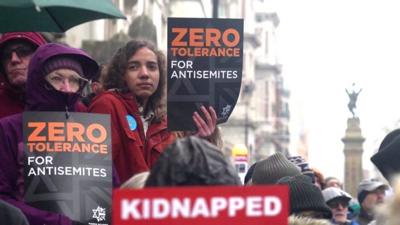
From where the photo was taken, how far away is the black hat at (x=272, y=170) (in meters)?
6.76

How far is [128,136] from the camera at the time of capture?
6.11 meters

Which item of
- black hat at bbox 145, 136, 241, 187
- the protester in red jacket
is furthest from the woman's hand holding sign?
black hat at bbox 145, 136, 241, 187

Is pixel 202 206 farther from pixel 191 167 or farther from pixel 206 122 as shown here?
pixel 206 122

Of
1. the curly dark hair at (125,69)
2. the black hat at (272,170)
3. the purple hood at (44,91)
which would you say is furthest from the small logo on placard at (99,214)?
the black hat at (272,170)

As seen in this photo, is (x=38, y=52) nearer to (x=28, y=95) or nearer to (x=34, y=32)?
(x=28, y=95)

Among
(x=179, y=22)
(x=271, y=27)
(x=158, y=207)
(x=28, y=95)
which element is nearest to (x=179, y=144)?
(x=158, y=207)

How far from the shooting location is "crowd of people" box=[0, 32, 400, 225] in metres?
5.41

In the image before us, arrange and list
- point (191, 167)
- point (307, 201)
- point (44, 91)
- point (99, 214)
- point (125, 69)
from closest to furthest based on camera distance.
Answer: point (191, 167)
point (99, 214)
point (44, 91)
point (307, 201)
point (125, 69)

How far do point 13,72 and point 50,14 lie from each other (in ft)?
2.67

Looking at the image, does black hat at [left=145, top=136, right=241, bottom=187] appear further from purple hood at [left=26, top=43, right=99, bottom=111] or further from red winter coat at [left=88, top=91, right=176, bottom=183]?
red winter coat at [left=88, top=91, right=176, bottom=183]

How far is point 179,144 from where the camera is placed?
11.4 feet

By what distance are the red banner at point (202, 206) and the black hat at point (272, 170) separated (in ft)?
11.3

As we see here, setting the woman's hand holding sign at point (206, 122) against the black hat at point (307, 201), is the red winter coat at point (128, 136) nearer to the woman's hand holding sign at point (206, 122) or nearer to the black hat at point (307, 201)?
the woman's hand holding sign at point (206, 122)

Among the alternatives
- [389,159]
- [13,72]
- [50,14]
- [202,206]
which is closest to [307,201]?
[389,159]
